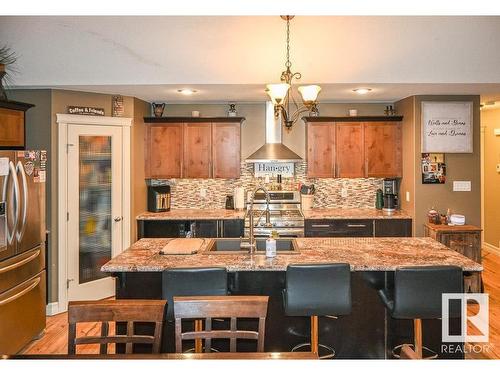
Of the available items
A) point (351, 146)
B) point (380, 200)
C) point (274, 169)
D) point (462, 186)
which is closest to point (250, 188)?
point (274, 169)

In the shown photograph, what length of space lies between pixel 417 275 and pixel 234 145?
3609mm

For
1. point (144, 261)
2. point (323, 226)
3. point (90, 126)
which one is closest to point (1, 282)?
point (144, 261)

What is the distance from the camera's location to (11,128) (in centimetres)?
371

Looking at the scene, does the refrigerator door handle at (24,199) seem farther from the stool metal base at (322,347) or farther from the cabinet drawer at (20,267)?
the stool metal base at (322,347)

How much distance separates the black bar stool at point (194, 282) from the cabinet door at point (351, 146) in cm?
357

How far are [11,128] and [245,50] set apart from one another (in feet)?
7.67

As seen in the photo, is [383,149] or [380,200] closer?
[383,149]

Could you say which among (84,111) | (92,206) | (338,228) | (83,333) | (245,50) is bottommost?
(83,333)

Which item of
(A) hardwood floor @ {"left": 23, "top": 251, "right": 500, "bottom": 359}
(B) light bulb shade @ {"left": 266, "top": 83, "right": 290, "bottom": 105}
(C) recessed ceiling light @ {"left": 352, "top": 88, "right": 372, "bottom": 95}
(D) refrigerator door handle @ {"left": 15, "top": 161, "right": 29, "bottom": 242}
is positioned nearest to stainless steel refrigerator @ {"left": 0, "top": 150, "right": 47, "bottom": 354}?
(D) refrigerator door handle @ {"left": 15, "top": 161, "right": 29, "bottom": 242}

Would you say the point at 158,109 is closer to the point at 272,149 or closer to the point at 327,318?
the point at 272,149

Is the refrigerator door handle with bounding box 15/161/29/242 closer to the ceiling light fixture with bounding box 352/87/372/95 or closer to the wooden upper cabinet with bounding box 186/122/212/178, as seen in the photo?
the wooden upper cabinet with bounding box 186/122/212/178

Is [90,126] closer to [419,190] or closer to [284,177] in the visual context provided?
[284,177]

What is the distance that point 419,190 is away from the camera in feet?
17.4

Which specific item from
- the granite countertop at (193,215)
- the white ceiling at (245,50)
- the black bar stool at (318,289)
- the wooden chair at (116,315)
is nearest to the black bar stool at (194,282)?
the black bar stool at (318,289)
